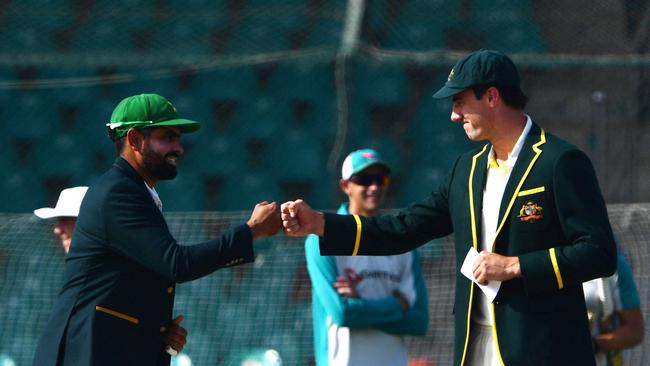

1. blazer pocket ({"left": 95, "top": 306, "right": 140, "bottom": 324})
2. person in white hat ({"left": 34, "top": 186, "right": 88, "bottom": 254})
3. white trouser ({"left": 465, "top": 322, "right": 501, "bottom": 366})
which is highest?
person in white hat ({"left": 34, "top": 186, "right": 88, "bottom": 254})

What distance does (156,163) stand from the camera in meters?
4.38

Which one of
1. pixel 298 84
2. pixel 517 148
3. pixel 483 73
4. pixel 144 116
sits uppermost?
pixel 298 84

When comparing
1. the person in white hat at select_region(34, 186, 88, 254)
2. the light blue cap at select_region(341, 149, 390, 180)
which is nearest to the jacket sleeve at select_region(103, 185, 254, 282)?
the person in white hat at select_region(34, 186, 88, 254)

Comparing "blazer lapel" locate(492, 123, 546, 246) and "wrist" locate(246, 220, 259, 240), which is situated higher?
"blazer lapel" locate(492, 123, 546, 246)

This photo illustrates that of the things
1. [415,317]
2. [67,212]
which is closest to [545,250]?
[415,317]

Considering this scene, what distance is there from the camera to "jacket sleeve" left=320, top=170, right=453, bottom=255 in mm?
4590

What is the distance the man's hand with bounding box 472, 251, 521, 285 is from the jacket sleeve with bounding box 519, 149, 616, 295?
28 millimetres

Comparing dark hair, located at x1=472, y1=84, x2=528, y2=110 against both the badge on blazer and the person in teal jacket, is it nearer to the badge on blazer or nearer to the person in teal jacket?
the badge on blazer

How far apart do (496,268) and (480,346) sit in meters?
0.34

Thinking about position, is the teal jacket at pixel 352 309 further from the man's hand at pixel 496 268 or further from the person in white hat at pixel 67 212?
the man's hand at pixel 496 268

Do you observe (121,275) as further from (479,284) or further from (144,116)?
(479,284)

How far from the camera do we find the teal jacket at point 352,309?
585 centimetres

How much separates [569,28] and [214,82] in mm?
2718

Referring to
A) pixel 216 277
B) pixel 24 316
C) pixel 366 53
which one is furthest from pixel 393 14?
pixel 24 316
